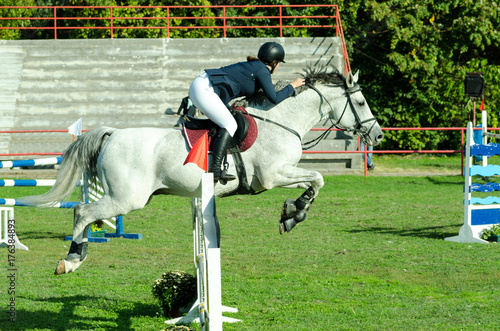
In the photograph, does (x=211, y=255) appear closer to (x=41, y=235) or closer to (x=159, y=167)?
(x=159, y=167)

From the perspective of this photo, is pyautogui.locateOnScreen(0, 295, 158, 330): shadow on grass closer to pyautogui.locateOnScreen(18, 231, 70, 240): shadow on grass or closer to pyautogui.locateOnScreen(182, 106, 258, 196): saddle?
pyautogui.locateOnScreen(182, 106, 258, 196): saddle

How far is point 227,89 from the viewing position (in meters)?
5.91

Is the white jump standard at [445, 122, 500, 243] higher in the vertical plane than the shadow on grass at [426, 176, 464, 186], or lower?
higher

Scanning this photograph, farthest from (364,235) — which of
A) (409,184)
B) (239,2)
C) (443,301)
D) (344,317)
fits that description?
(239,2)

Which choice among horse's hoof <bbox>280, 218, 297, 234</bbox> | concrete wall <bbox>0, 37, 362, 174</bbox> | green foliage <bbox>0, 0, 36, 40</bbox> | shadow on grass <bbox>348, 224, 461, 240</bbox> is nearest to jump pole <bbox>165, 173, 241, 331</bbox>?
horse's hoof <bbox>280, 218, 297, 234</bbox>

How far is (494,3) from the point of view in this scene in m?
23.2

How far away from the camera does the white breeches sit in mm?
5777

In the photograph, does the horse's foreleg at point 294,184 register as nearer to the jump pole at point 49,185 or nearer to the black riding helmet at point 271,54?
the black riding helmet at point 271,54

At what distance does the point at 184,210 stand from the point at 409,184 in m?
6.45

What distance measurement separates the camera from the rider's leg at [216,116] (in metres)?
5.70

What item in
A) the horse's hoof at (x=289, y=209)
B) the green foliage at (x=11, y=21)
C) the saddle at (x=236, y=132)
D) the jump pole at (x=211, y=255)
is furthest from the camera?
the green foliage at (x=11, y=21)

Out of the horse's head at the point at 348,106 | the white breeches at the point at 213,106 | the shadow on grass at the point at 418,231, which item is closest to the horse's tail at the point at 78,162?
the white breeches at the point at 213,106

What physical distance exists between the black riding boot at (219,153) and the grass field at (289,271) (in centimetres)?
135

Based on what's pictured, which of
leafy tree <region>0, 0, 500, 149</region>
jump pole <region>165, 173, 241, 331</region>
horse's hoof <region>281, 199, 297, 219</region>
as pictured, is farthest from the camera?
leafy tree <region>0, 0, 500, 149</region>
